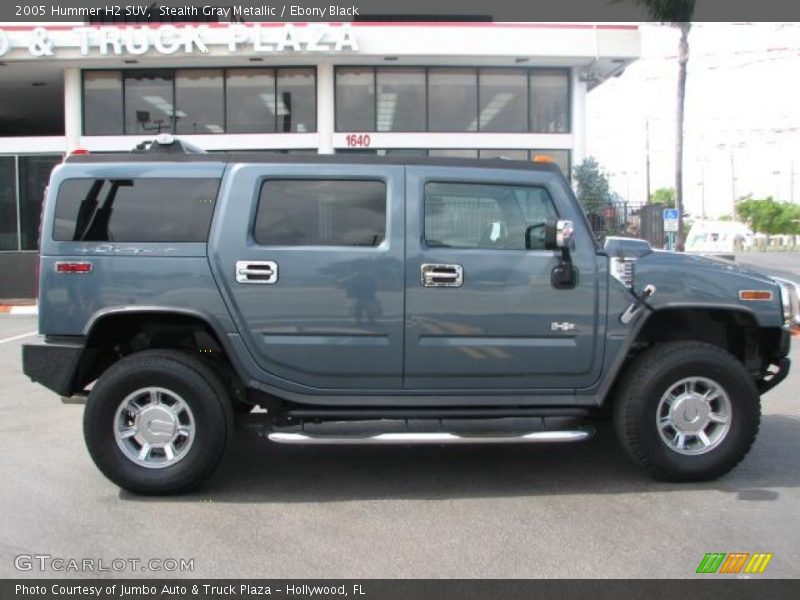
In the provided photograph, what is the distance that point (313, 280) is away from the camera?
15.9ft

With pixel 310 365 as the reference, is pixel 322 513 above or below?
below

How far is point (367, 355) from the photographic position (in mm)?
4910

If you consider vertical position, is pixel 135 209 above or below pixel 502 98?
below

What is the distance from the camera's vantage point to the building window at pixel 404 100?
21.2 m

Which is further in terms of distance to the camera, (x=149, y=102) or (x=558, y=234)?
(x=149, y=102)

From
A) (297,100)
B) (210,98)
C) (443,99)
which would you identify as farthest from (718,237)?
(210,98)

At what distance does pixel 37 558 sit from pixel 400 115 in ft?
60.6

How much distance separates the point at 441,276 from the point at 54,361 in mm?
2456

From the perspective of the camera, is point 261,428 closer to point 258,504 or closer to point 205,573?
point 258,504

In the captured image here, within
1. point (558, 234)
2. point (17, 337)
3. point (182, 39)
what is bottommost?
point (17, 337)

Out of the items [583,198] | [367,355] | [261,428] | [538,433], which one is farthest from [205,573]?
[583,198]

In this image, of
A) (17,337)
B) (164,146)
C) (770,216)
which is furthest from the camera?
(770,216)

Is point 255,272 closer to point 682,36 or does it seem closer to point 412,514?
point 412,514
